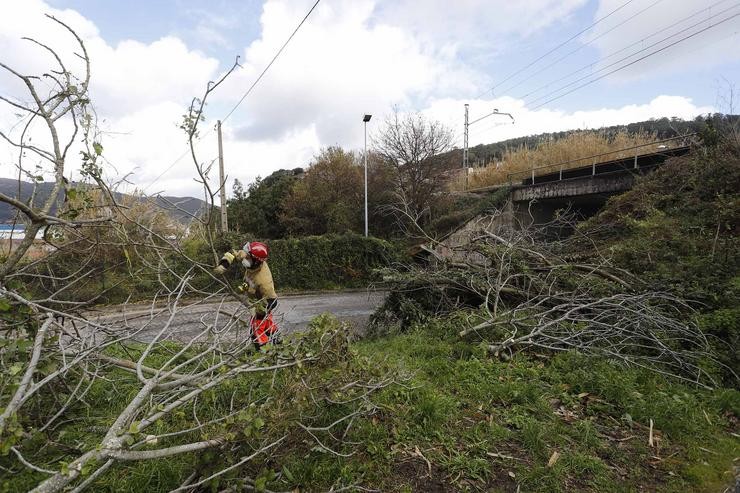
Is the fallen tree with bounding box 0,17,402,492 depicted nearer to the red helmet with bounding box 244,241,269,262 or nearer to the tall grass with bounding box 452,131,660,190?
the red helmet with bounding box 244,241,269,262

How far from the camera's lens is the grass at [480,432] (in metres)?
2.32

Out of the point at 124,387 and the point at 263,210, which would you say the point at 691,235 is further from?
the point at 263,210

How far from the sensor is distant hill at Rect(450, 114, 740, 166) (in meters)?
12.4

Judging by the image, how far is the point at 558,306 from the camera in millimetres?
4664

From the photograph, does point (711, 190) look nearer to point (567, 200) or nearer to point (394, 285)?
point (567, 200)

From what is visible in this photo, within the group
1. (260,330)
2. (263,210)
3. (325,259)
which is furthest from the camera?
(263,210)

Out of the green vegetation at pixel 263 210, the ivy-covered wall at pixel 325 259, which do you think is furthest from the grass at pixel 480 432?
the green vegetation at pixel 263 210

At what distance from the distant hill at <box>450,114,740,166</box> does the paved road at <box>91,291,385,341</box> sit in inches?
406

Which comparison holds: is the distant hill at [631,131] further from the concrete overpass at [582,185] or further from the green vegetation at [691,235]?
the green vegetation at [691,235]

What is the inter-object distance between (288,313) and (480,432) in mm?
6840

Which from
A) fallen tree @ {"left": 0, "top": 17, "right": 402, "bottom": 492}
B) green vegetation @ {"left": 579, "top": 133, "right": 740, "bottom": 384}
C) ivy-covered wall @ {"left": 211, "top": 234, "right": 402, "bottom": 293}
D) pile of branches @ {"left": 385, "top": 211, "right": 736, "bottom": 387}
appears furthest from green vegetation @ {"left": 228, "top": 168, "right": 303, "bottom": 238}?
fallen tree @ {"left": 0, "top": 17, "right": 402, "bottom": 492}

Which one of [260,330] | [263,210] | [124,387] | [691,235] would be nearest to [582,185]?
[691,235]

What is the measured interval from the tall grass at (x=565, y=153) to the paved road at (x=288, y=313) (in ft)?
31.8

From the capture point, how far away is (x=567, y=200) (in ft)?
45.6
